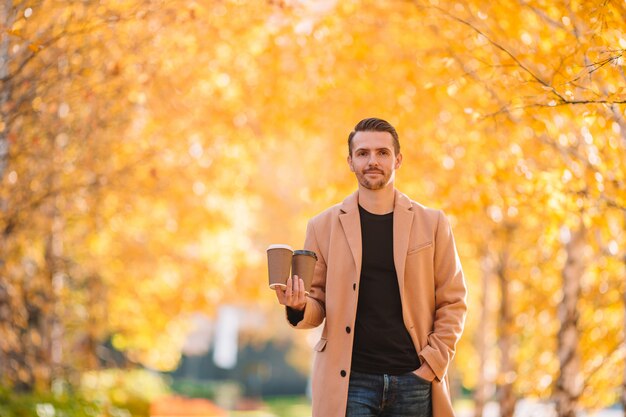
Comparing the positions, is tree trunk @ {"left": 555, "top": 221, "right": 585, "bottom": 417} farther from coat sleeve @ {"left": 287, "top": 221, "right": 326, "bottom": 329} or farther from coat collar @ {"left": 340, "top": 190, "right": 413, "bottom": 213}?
coat sleeve @ {"left": 287, "top": 221, "right": 326, "bottom": 329}

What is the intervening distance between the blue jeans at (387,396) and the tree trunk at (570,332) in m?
5.11

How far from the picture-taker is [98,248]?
49.5 feet

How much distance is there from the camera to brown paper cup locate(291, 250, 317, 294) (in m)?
4.06

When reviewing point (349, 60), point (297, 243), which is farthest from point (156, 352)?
point (349, 60)

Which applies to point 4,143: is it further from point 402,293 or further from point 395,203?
point 402,293

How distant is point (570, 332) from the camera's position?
8.95 metres

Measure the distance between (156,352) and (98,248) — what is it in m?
5.00

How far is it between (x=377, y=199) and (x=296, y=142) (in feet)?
39.1

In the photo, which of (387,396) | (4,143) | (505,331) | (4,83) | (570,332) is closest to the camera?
(387,396)

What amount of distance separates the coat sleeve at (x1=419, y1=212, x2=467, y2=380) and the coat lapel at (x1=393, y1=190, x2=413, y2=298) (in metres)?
0.18

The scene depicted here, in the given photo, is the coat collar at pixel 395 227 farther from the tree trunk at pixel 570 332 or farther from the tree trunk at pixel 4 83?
the tree trunk at pixel 570 332

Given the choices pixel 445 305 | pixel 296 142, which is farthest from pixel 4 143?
pixel 296 142

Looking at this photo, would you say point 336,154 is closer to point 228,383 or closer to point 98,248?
point 98,248

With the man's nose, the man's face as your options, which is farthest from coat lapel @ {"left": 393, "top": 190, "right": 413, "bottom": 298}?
the man's nose
